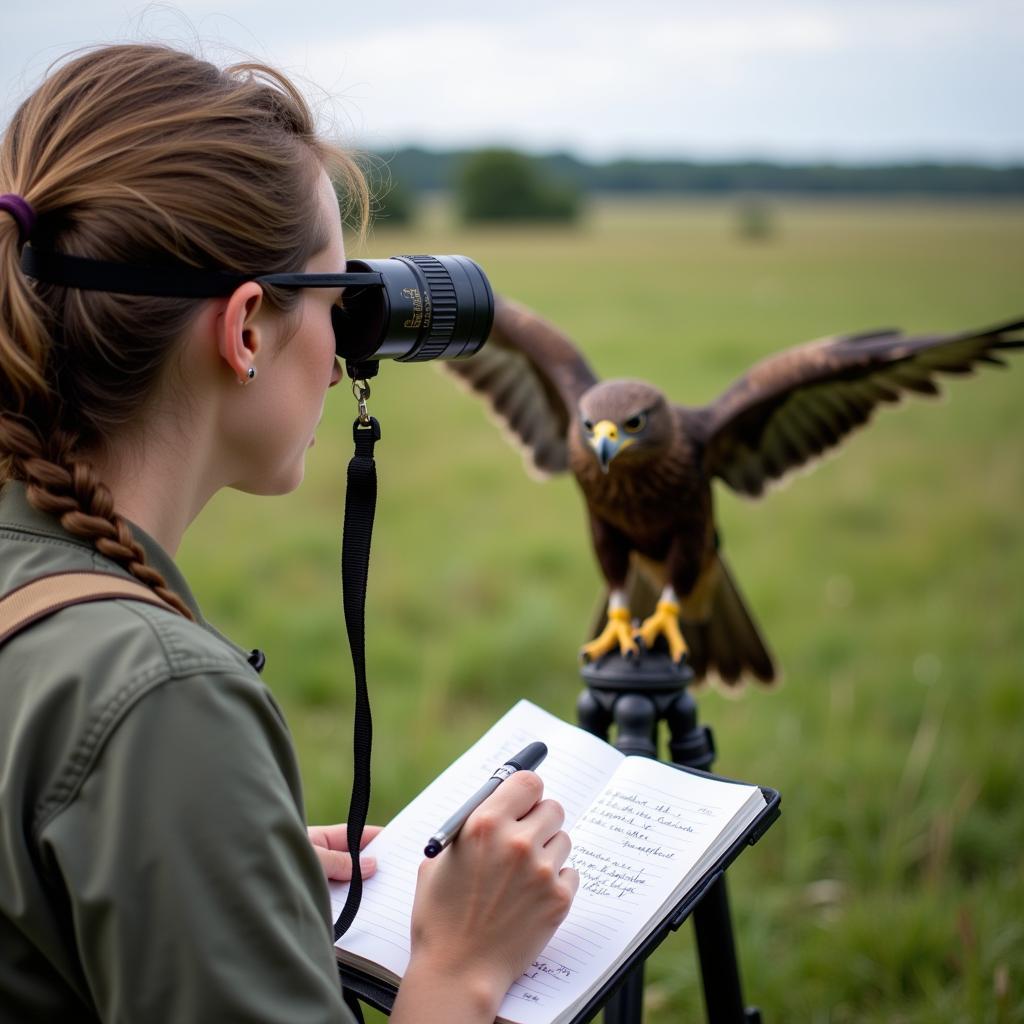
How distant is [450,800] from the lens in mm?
1451

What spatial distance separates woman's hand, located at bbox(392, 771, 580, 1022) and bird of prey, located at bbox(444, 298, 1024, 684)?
2.79 feet

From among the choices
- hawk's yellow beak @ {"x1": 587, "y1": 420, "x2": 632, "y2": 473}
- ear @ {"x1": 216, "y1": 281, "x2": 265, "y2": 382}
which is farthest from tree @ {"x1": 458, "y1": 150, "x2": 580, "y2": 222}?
ear @ {"x1": 216, "y1": 281, "x2": 265, "y2": 382}

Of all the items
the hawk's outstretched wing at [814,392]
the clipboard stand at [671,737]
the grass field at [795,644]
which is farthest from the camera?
the grass field at [795,644]

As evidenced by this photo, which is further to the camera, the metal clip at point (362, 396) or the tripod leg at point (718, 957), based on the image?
the tripod leg at point (718, 957)

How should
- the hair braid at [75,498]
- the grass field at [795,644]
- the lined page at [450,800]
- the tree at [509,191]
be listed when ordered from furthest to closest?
the tree at [509,191] → the grass field at [795,644] → the lined page at [450,800] → the hair braid at [75,498]

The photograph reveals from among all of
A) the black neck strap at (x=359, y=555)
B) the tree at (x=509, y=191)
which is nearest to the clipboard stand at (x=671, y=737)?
the black neck strap at (x=359, y=555)

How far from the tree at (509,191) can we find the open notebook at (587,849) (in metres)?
24.6

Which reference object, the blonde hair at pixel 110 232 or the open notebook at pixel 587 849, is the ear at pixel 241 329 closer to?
the blonde hair at pixel 110 232

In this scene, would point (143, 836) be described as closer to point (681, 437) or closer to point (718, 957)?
point (718, 957)

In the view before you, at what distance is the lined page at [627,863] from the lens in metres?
1.18

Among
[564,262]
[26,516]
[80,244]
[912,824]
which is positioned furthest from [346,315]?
[564,262]

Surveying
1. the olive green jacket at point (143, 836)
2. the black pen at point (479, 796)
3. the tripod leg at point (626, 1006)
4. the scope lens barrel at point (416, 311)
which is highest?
the scope lens barrel at point (416, 311)

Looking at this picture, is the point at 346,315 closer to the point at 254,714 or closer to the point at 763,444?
the point at 254,714

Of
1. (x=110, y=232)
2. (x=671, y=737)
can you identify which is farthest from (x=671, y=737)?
(x=110, y=232)
